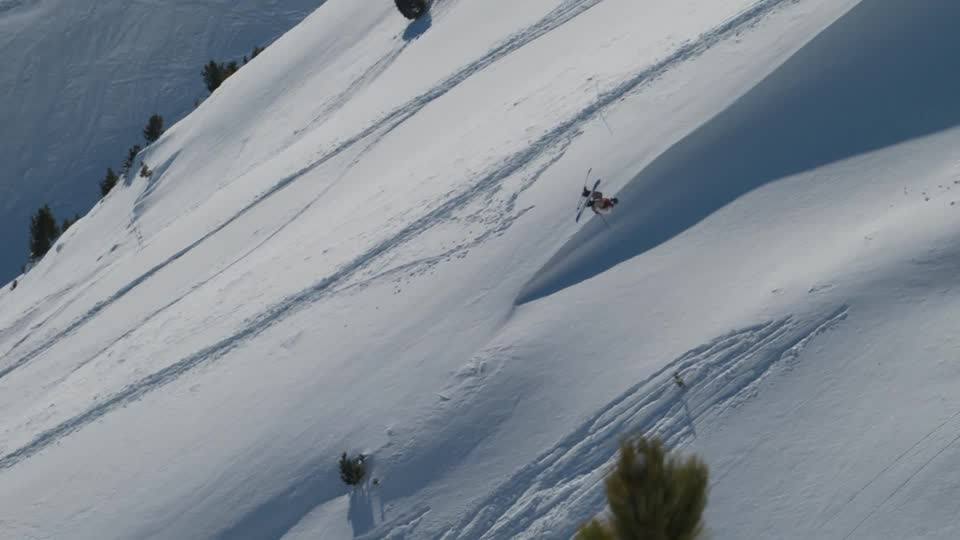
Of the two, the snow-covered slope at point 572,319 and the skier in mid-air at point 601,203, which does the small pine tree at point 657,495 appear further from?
the skier in mid-air at point 601,203

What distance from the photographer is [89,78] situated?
39.8 m

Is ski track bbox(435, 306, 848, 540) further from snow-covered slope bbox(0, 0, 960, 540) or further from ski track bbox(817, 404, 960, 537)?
ski track bbox(817, 404, 960, 537)

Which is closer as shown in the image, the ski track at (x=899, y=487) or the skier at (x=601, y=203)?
the ski track at (x=899, y=487)

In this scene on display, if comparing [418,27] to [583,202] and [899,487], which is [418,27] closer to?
[583,202]

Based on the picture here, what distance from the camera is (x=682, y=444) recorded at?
9.45 metres

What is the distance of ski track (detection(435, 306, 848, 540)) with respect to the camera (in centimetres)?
960

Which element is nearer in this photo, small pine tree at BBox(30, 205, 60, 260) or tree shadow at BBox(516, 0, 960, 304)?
tree shadow at BBox(516, 0, 960, 304)

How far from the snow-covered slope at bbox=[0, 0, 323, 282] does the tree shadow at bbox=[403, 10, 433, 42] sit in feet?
48.5

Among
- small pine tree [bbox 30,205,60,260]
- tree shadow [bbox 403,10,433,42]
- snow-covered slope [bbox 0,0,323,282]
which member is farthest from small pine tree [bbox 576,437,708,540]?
snow-covered slope [bbox 0,0,323,282]

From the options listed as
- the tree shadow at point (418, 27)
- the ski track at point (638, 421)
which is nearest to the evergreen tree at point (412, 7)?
the tree shadow at point (418, 27)

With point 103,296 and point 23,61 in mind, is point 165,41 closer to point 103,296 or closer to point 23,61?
point 23,61

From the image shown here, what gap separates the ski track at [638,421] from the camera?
31.5 ft

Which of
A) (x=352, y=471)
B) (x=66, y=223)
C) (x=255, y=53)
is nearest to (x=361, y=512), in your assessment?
(x=352, y=471)

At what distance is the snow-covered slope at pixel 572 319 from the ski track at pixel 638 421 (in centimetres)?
3
